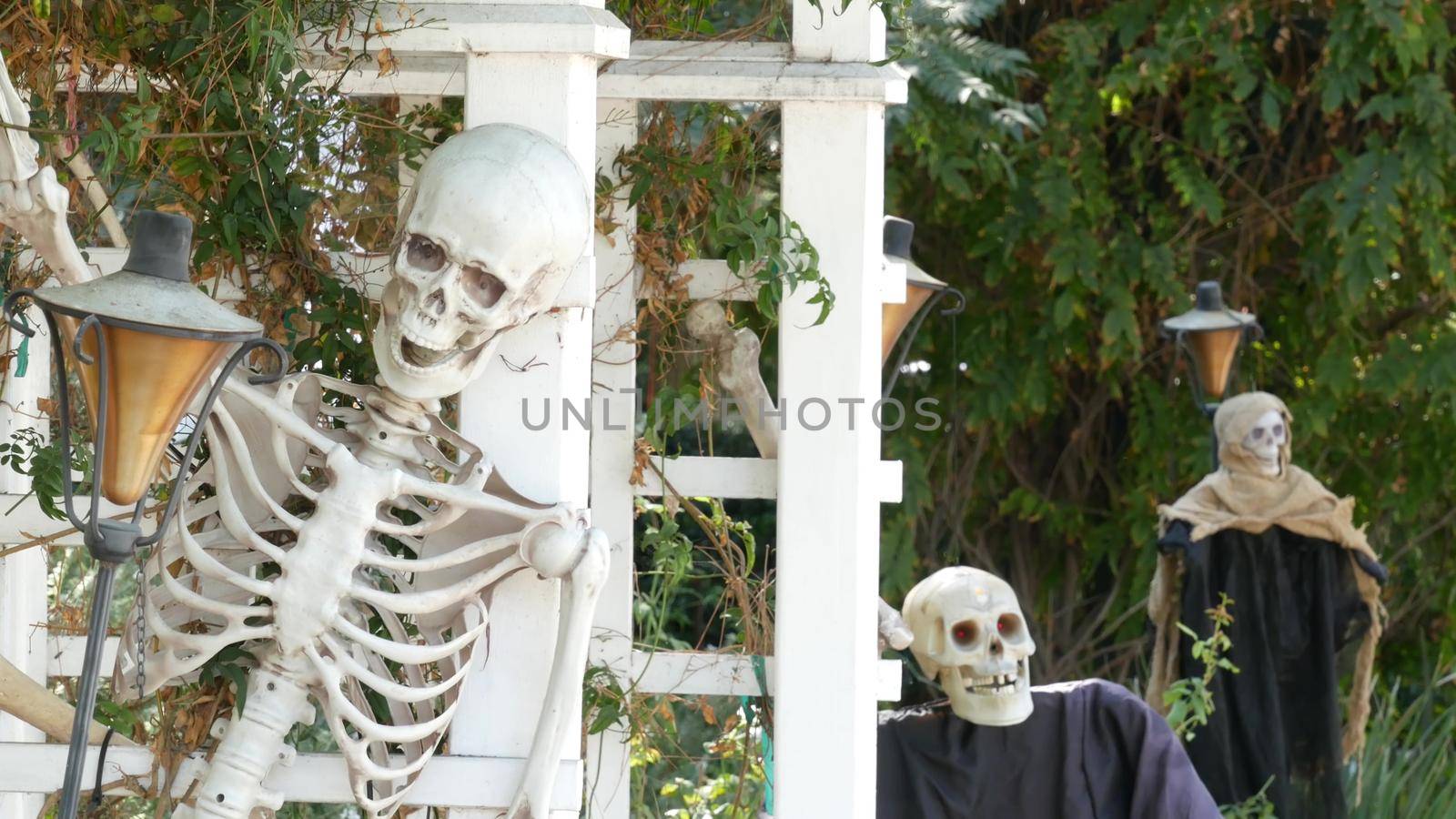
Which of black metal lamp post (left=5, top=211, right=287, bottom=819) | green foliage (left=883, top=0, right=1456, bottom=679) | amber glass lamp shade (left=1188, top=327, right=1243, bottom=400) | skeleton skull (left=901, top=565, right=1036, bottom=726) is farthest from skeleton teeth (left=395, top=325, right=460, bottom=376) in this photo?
green foliage (left=883, top=0, right=1456, bottom=679)

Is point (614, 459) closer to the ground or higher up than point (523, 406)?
closer to the ground

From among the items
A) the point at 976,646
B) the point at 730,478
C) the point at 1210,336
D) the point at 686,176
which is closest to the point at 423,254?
the point at 686,176

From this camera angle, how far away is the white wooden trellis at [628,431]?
2.13m

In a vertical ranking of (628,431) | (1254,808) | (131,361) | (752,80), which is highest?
(752,80)

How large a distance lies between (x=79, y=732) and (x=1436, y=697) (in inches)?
230

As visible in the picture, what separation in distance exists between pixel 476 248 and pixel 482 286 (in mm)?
61

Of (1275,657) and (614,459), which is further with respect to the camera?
(1275,657)

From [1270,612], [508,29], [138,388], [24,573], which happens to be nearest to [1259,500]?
[1270,612]

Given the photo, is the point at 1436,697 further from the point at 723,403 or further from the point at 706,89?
the point at 706,89

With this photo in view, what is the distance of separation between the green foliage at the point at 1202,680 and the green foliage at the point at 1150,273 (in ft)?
4.87

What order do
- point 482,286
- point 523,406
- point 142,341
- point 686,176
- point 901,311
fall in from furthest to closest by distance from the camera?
1. point 901,311
2. point 686,176
3. point 523,406
4. point 482,286
5. point 142,341

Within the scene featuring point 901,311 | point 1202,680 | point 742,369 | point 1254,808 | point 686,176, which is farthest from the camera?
point 1254,808

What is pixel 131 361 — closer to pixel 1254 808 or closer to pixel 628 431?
pixel 628 431

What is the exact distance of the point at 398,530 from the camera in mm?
2061
